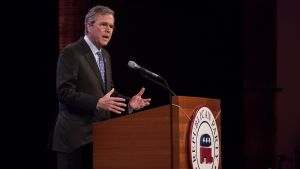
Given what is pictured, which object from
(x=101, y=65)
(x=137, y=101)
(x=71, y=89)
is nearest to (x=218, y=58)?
(x=101, y=65)

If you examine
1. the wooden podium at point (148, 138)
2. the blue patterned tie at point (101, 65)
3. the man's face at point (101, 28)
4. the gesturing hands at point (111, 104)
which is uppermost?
the man's face at point (101, 28)

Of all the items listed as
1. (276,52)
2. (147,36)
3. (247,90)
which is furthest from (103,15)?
(276,52)

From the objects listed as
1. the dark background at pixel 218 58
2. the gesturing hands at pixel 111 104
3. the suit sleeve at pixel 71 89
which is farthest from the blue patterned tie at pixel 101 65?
the dark background at pixel 218 58

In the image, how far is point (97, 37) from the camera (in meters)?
3.14

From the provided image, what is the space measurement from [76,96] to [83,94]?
0.03 meters

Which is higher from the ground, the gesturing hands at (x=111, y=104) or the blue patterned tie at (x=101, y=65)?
the blue patterned tie at (x=101, y=65)

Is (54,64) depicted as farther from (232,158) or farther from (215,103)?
(232,158)

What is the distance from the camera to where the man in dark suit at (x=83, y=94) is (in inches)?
116

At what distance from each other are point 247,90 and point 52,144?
2.91m

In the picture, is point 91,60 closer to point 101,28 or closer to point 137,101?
point 101,28

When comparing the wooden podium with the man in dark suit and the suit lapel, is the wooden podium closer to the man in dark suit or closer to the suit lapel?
the man in dark suit

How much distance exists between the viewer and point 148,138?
9.16 ft

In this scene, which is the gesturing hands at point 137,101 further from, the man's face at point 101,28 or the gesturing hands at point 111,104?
the man's face at point 101,28

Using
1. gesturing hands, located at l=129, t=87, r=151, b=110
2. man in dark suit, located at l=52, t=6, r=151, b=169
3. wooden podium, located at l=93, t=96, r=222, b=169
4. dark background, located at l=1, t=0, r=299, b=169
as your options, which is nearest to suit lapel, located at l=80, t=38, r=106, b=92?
man in dark suit, located at l=52, t=6, r=151, b=169
